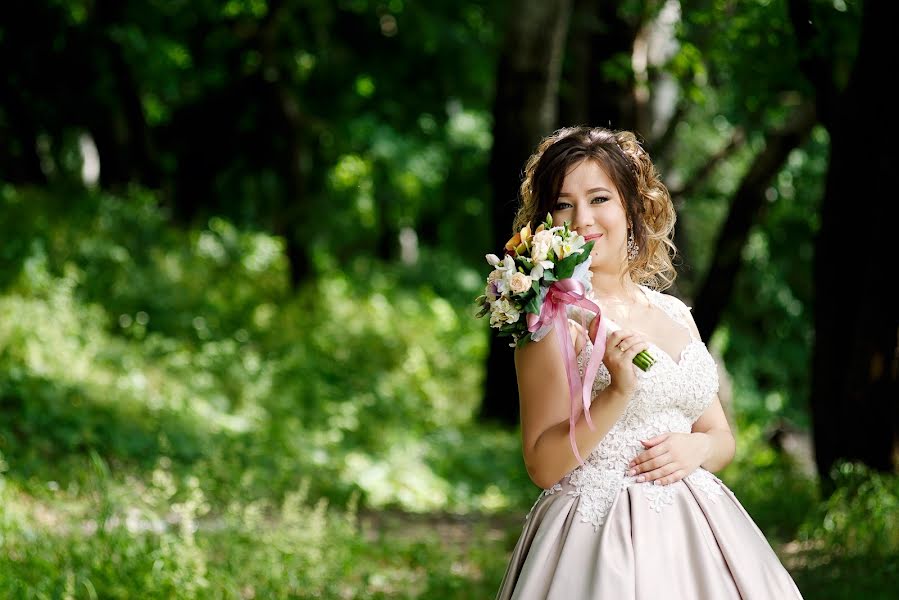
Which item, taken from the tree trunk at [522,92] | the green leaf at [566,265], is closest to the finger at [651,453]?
the green leaf at [566,265]

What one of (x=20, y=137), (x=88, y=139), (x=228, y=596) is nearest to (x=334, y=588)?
(x=228, y=596)

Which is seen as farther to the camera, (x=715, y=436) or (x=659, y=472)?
(x=715, y=436)

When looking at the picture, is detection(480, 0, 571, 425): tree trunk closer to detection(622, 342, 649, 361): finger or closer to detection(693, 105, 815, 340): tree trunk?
detection(693, 105, 815, 340): tree trunk

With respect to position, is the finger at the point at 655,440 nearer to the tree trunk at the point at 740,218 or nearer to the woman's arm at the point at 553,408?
the woman's arm at the point at 553,408

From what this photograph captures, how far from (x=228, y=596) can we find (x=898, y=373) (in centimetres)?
394

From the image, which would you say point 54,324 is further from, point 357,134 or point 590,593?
point 590,593

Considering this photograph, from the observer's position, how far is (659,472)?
304cm

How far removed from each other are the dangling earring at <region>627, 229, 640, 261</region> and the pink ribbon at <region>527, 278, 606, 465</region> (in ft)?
1.41

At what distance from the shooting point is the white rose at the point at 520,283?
2830mm

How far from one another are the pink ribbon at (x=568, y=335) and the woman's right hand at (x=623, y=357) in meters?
0.02

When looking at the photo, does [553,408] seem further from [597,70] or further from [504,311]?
[597,70]

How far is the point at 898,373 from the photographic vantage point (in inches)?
258

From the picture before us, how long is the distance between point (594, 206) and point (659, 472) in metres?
0.74

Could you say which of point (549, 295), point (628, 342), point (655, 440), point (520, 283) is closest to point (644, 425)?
point (655, 440)
